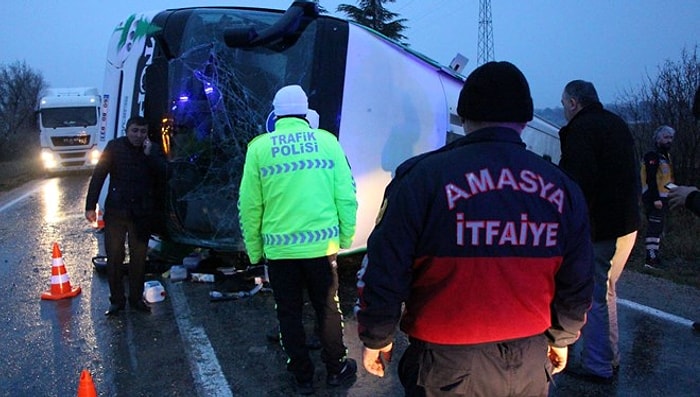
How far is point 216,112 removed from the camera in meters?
5.16

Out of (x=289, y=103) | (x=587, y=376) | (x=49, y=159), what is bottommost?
(x=587, y=376)

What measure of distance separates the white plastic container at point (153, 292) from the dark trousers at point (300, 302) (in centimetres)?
224

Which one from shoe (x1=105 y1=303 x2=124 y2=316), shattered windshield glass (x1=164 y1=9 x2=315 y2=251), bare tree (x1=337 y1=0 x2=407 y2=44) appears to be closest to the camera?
shoe (x1=105 y1=303 x2=124 y2=316)

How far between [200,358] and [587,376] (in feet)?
8.86

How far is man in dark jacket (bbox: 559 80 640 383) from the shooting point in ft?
11.4

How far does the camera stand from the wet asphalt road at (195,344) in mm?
3713

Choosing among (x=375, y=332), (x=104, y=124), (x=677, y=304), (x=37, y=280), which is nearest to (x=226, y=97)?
(x=104, y=124)

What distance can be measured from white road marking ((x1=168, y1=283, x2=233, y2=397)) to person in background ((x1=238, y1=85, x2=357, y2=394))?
547mm

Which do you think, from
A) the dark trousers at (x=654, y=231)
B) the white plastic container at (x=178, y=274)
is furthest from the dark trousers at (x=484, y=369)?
the dark trousers at (x=654, y=231)

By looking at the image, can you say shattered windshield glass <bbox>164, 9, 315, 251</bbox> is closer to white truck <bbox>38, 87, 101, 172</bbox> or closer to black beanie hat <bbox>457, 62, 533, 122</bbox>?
black beanie hat <bbox>457, 62, 533, 122</bbox>

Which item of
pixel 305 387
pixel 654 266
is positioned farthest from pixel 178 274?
pixel 654 266

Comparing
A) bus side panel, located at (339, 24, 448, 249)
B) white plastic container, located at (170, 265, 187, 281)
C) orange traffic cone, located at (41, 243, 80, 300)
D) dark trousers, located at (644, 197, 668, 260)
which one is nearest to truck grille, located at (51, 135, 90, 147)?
orange traffic cone, located at (41, 243, 80, 300)

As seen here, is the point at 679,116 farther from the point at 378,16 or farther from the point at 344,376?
the point at 378,16

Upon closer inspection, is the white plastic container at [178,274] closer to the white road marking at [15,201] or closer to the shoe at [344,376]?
the shoe at [344,376]
